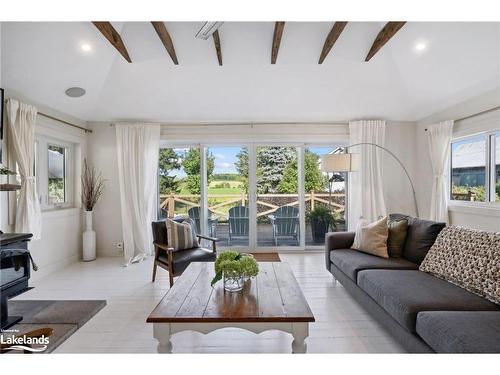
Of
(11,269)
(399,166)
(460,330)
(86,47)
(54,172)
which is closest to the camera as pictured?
(460,330)

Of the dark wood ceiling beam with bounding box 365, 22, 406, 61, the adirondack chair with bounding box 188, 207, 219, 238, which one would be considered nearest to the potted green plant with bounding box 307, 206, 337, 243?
the adirondack chair with bounding box 188, 207, 219, 238

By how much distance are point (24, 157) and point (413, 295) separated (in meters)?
4.13

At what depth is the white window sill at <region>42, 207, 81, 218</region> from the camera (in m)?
4.01

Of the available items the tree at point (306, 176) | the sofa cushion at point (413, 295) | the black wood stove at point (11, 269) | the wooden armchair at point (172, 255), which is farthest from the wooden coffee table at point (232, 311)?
the tree at point (306, 176)

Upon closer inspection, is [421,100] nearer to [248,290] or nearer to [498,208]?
[498,208]

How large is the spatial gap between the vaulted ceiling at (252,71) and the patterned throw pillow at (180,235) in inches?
76.0

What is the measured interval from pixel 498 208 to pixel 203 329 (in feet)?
12.0

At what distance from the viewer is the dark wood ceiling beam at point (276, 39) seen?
2.89m

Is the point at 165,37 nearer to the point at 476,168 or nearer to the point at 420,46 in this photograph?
the point at 420,46

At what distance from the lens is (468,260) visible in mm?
2217

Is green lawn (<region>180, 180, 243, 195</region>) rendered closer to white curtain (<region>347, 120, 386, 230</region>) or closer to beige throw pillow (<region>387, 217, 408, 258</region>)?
white curtain (<region>347, 120, 386, 230</region>)

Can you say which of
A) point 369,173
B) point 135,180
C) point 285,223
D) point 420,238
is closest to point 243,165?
point 285,223

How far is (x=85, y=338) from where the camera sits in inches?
91.7

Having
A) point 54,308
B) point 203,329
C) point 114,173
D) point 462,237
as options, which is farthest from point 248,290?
point 114,173
